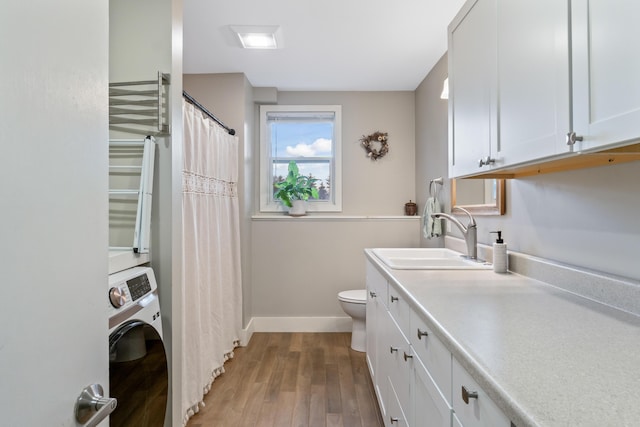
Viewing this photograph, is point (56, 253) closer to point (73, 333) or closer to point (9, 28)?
point (73, 333)

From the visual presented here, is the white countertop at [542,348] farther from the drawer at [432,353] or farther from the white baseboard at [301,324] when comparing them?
the white baseboard at [301,324]

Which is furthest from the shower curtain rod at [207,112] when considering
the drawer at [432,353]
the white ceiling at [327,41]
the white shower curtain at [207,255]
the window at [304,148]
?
the drawer at [432,353]

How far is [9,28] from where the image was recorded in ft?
1.45

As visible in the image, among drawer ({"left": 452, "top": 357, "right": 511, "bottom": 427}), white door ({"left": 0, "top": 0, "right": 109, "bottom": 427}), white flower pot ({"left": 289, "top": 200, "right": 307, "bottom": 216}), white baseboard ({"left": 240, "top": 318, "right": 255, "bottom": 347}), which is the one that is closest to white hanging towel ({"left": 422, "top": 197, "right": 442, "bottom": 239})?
white flower pot ({"left": 289, "top": 200, "right": 307, "bottom": 216})

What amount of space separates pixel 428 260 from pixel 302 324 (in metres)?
1.80

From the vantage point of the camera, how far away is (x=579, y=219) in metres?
1.31

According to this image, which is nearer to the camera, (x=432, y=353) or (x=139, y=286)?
(x=432, y=353)

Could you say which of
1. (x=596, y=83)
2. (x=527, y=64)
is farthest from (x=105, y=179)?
(x=527, y=64)

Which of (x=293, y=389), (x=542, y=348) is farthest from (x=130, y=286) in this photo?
(x=293, y=389)

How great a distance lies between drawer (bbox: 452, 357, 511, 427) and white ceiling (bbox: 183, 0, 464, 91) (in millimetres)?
2037

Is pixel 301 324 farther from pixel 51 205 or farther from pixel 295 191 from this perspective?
pixel 51 205

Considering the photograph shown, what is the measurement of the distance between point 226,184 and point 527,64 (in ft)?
7.09

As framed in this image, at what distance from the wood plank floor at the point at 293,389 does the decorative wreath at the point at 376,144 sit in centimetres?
186

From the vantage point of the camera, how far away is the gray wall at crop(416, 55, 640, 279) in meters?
1.11
